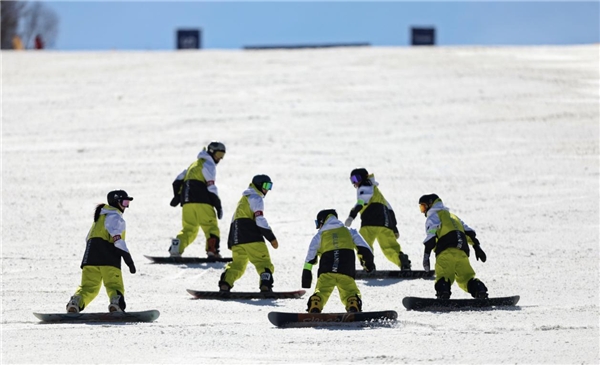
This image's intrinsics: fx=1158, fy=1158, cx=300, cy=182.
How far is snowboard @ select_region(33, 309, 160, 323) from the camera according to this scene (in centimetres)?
1088

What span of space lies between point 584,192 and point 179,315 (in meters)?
10.7

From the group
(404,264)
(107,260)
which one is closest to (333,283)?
(107,260)

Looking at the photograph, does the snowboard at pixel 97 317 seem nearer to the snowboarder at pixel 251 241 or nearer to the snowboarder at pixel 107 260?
the snowboarder at pixel 107 260

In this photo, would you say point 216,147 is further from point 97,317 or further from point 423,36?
point 423,36

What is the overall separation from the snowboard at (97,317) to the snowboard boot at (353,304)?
1843mm

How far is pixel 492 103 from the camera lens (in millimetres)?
28641

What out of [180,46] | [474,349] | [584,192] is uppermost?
[180,46]

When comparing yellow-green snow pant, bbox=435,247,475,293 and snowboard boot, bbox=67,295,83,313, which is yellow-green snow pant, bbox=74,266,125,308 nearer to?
snowboard boot, bbox=67,295,83,313

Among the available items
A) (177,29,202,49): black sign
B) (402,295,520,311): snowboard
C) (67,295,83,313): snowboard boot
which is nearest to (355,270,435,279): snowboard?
(402,295,520,311): snowboard

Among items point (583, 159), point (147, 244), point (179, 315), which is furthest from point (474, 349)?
point (583, 159)

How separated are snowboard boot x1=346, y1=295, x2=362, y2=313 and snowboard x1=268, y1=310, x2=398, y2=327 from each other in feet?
0.94

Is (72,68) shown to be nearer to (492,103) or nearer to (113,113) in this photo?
(113,113)

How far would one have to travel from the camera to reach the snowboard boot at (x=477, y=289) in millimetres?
11859

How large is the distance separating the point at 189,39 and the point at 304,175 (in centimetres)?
2861
